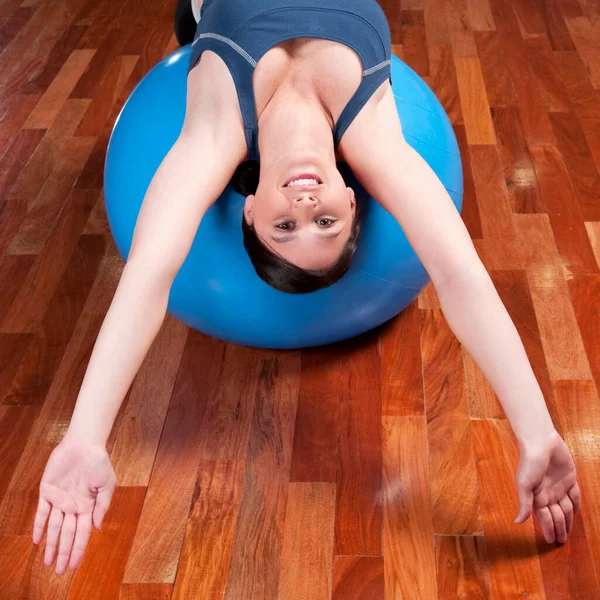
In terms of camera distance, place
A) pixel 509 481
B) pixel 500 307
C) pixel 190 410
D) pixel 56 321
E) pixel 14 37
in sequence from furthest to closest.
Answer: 1. pixel 14 37
2. pixel 56 321
3. pixel 190 410
4. pixel 509 481
5. pixel 500 307

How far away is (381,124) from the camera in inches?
70.3

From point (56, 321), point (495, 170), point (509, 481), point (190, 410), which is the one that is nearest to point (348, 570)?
point (509, 481)

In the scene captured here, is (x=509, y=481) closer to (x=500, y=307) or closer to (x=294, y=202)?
(x=500, y=307)

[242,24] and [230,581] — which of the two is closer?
[230,581]

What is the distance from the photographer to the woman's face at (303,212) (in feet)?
5.18

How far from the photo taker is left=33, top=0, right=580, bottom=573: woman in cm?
145

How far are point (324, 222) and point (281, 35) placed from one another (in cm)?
49

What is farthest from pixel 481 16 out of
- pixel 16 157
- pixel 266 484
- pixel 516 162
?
pixel 266 484

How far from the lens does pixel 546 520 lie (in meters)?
1.54

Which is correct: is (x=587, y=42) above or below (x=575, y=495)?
below

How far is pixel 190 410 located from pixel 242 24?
94 cm

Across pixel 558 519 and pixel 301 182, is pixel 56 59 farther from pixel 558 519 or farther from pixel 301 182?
pixel 558 519

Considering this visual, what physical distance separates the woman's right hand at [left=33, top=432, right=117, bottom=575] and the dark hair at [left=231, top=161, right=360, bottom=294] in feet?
1.72

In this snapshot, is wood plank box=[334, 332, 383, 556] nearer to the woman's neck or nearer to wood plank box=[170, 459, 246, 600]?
wood plank box=[170, 459, 246, 600]
